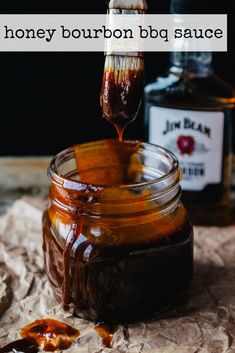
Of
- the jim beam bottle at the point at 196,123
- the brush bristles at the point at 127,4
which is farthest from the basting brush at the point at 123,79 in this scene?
the jim beam bottle at the point at 196,123

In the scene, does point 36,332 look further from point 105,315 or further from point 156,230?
point 156,230

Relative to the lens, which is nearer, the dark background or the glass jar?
the glass jar

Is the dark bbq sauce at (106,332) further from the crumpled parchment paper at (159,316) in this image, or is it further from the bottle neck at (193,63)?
the bottle neck at (193,63)

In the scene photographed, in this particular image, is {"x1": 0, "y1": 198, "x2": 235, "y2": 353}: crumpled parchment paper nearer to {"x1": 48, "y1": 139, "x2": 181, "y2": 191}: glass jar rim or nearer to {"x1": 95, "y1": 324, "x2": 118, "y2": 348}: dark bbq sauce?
{"x1": 95, "y1": 324, "x2": 118, "y2": 348}: dark bbq sauce

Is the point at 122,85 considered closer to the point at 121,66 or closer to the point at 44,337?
the point at 121,66

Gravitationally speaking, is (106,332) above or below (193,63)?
below

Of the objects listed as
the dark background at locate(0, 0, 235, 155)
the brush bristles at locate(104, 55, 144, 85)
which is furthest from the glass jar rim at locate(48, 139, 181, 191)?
the dark background at locate(0, 0, 235, 155)

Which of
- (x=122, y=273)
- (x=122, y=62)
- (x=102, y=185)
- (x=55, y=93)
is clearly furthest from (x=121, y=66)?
(x=55, y=93)
